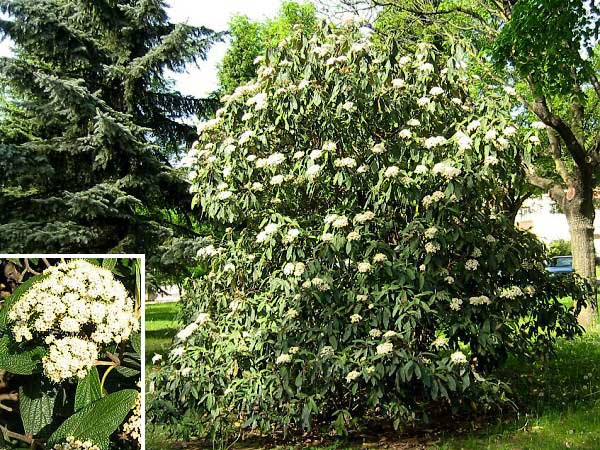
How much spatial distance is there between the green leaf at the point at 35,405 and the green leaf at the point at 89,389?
0.07m

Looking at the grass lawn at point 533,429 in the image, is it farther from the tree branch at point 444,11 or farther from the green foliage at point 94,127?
the tree branch at point 444,11

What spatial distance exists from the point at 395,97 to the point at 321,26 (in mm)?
1101

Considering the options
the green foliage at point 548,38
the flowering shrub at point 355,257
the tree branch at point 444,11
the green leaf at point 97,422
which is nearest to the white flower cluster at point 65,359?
the green leaf at point 97,422

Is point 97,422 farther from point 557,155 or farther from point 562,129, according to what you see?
point 557,155

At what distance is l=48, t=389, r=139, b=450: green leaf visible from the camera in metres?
1.83

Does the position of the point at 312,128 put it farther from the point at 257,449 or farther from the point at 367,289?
the point at 257,449

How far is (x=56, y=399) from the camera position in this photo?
72.7 inches

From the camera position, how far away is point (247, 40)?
25.2 meters

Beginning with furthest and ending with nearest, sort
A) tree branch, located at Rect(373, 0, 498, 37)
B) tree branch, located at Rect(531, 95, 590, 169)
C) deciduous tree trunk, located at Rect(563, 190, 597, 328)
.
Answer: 1. tree branch, located at Rect(373, 0, 498, 37)
2. deciduous tree trunk, located at Rect(563, 190, 597, 328)
3. tree branch, located at Rect(531, 95, 590, 169)

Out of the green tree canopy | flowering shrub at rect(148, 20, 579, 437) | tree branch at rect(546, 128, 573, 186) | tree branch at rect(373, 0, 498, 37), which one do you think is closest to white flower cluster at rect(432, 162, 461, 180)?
flowering shrub at rect(148, 20, 579, 437)

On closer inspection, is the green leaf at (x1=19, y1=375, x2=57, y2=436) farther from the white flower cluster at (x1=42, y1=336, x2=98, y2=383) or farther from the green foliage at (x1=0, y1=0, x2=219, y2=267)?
the green foliage at (x1=0, y1=0, x2=219, y2=267)

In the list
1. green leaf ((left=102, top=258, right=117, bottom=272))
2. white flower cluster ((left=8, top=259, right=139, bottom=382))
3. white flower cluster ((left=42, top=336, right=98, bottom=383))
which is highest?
green leaf ((left=102, top=258, right=117, bottom=272))

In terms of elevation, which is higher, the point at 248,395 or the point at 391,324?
the point at 391,324

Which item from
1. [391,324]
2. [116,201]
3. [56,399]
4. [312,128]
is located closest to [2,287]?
[56,399]
